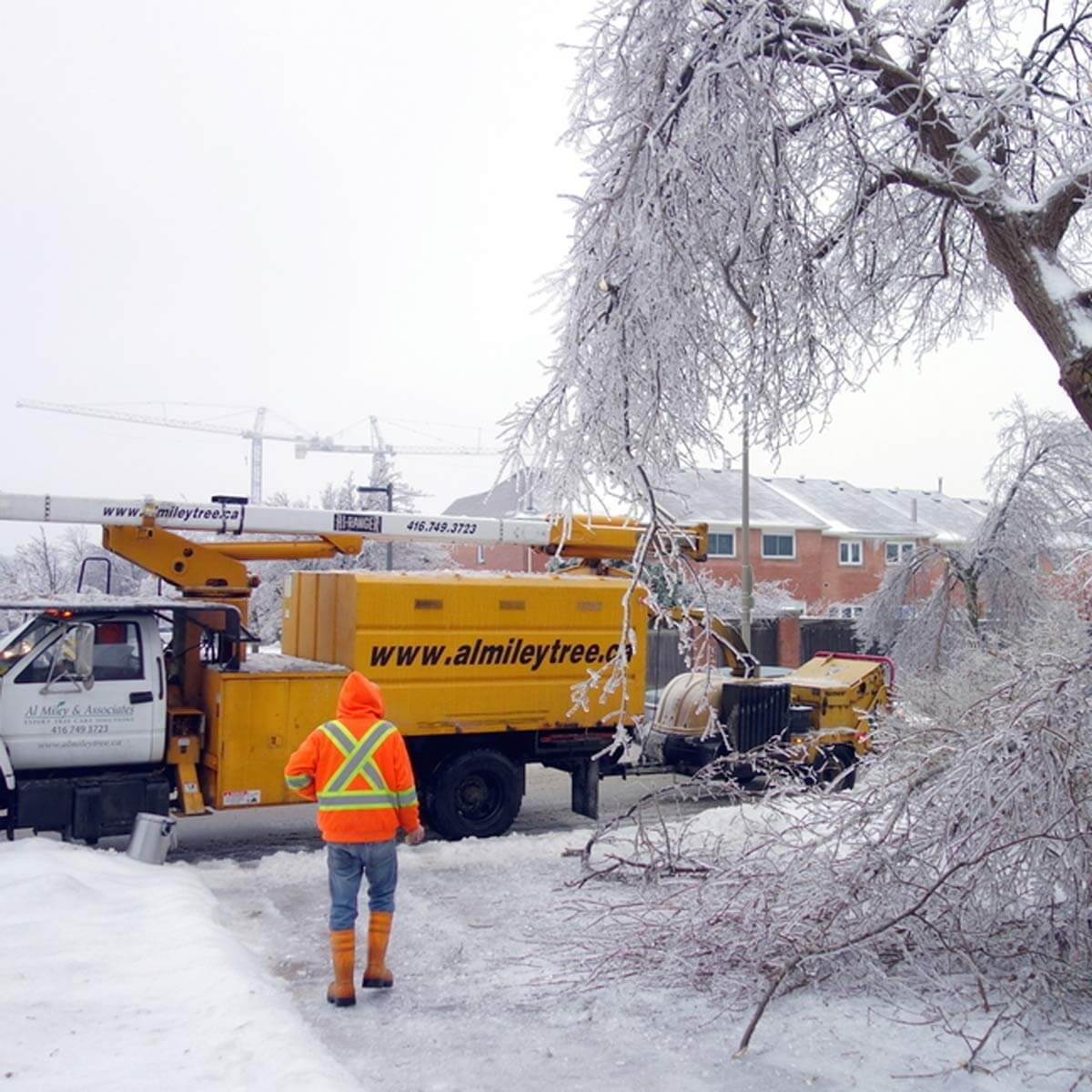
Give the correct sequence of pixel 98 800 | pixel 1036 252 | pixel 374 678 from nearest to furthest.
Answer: pixel 1036 252 → pixel 98 800 → pixel 374 678

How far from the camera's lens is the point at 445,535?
1200 cm

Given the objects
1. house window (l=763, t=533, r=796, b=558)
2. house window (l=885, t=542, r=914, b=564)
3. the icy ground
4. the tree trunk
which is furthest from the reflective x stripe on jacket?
house window (l=885, t=542, r=914, b=564)

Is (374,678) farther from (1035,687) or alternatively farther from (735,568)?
(735,568)

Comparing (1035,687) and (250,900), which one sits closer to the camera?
(1035,687)

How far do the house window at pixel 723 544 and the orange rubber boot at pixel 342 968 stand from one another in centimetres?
3645

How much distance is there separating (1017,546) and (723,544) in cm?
2297

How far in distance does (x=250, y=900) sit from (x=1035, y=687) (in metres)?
5.63

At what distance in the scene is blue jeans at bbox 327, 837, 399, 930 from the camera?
6.34 metres

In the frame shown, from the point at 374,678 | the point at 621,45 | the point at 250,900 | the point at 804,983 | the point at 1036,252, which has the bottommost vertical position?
the point at 250,900

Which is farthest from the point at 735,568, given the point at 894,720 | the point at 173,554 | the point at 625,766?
the point at 894,720

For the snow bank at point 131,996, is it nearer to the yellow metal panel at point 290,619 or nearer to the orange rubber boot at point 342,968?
the orange rubber boot at point 342,968

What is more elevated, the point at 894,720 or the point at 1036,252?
the point at 1036,252

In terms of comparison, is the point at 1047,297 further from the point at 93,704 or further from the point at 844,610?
the point at 844,610

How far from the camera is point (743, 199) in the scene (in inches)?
234
